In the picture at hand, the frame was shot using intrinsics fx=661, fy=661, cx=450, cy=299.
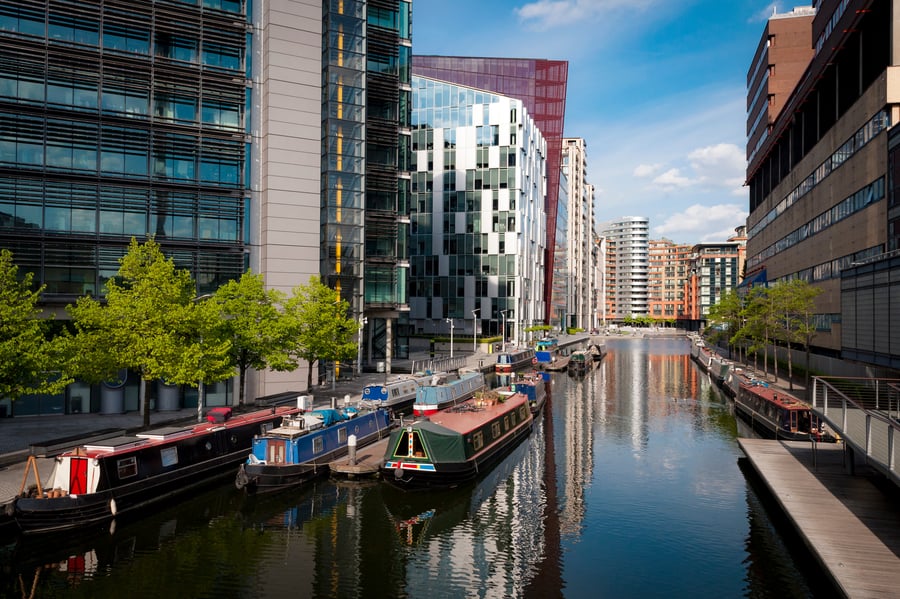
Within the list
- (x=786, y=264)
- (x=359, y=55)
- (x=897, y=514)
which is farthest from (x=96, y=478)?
(x=786, y=264)

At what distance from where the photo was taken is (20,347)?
28.5 metres

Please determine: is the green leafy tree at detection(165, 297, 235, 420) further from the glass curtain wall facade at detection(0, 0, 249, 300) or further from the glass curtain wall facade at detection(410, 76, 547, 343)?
the glass curtain wall facade at detection(410, 76, 547, 343)

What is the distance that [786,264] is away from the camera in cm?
8369

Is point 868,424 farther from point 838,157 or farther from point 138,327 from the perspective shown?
point 838,157

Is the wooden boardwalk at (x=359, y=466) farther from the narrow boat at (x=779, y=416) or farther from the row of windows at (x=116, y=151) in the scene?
the row of windows at (x=116, y=151)

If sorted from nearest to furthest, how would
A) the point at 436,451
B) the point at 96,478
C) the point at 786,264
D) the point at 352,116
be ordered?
the point at 96,478, the point at 436,451, the point at 352,116, the point at 786,264

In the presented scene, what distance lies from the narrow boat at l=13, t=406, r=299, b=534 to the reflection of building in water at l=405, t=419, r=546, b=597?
11253 mm

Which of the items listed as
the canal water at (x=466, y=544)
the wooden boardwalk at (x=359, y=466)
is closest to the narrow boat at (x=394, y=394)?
the wooden boardwalk at (x=359, y=466)

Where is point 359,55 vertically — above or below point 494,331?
above

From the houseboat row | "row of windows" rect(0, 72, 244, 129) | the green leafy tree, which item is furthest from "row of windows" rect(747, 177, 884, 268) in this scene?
"row of windows" rect(0, 72, 244, 129)

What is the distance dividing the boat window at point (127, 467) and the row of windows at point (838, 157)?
5192 cm

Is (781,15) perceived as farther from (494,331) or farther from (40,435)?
(40,435)

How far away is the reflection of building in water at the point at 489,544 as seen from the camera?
22.0 metres

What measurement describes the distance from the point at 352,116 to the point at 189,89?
21.5 m
